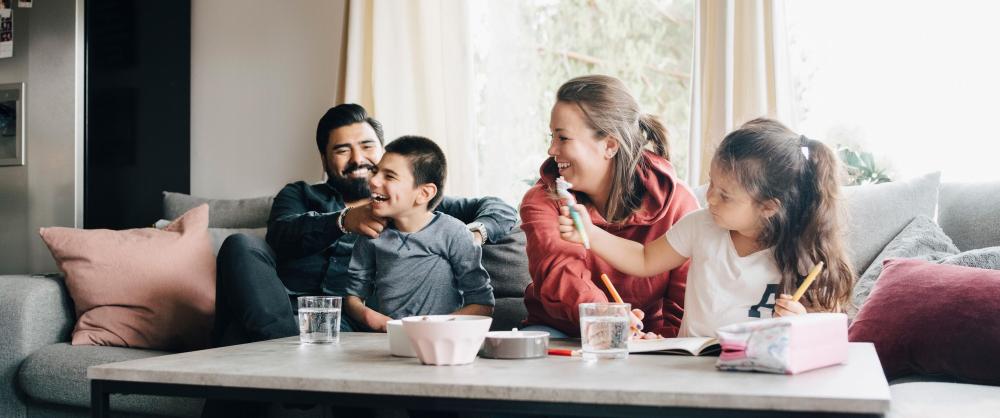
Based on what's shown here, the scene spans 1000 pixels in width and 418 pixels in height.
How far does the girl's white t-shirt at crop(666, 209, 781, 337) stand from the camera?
1.63 metres

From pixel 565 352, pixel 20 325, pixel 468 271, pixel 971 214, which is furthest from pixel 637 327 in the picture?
pixel 20 325

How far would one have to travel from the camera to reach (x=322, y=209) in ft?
8.81

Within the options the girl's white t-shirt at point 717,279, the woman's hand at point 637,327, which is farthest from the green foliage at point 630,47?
the woman's hand at point 637,327

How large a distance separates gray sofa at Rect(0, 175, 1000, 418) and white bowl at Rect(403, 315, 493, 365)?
1.18 meters

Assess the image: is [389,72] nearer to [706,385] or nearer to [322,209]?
[322,209]

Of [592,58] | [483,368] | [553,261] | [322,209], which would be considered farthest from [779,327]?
[592,58]

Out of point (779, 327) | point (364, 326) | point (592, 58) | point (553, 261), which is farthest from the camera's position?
point (592, 58)

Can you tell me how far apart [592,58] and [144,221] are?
2.07 metres

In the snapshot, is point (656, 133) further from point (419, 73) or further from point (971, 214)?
point (419, 73)

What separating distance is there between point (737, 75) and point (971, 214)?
908mm

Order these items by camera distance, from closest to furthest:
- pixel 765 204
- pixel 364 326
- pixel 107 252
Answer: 1. pixel 765 204
2. pixel 364 326
3. pixel 107 252

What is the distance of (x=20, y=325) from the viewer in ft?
7.97

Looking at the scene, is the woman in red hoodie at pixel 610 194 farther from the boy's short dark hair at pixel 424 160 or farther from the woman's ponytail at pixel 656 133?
the boy's short dark hair at pixel 424 160

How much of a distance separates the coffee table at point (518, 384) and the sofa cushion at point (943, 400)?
6.6 inches
